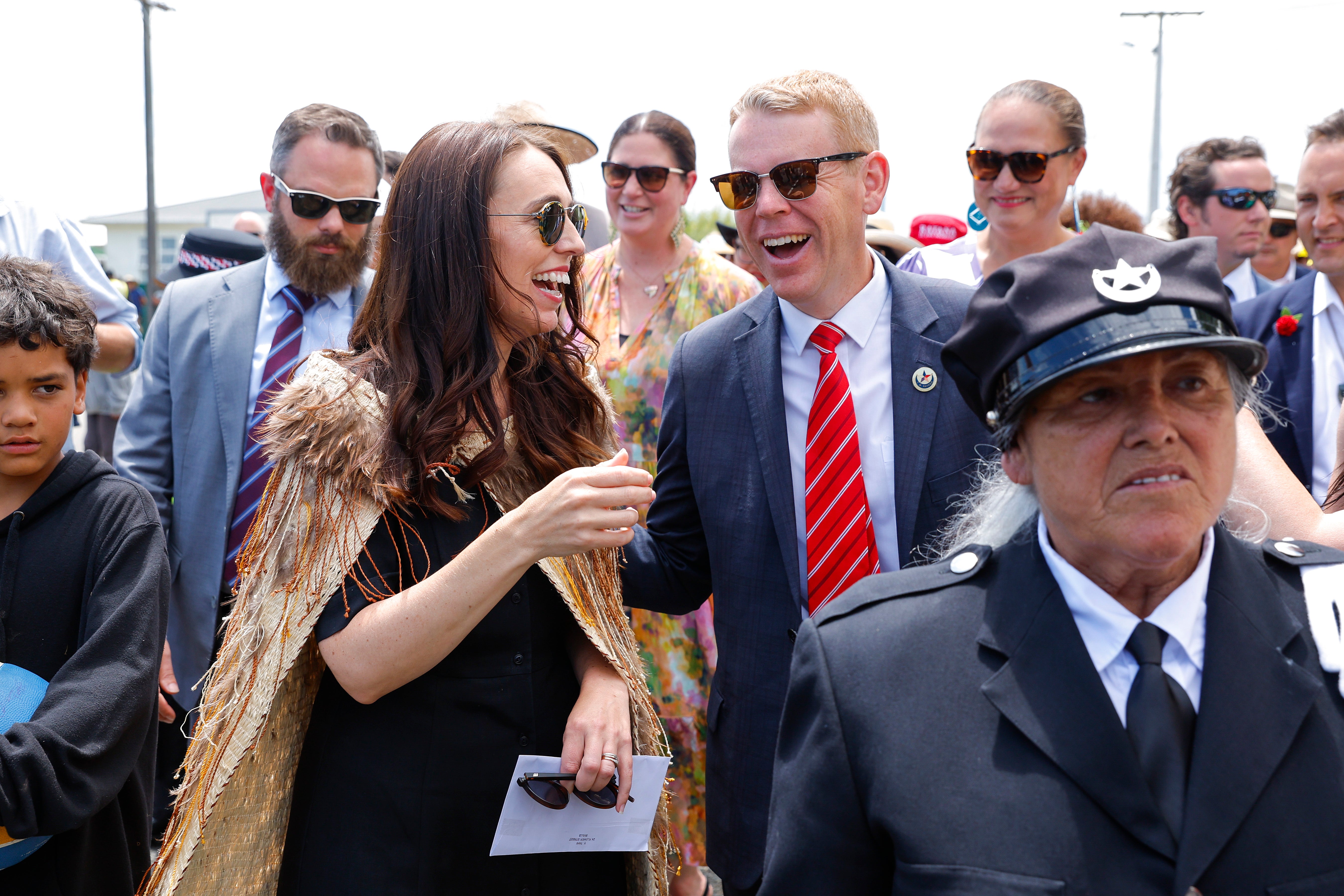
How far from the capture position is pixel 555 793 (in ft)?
7.02

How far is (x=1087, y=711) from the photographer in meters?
1.48

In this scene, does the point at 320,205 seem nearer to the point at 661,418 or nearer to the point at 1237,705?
the point at 661,418

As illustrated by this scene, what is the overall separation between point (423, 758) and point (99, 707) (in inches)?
31.5

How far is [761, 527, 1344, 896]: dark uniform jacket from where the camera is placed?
1395 mm

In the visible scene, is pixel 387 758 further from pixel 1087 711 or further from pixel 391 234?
pixel 1087 711

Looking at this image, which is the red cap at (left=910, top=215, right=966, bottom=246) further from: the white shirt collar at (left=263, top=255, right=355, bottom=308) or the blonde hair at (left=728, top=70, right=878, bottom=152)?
the blonde hair at (left=728, top=70, right=878, bottom=152)

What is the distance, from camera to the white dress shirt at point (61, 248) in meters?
3.84

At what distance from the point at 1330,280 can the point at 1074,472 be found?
2.53m

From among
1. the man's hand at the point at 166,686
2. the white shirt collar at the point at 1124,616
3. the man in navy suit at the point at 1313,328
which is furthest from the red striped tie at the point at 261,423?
the man in navy suit at the point at 1313,328

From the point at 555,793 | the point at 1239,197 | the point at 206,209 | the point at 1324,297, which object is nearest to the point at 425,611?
the point at 555,793

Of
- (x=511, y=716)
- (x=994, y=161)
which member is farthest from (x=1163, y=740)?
(x=994, y=161)

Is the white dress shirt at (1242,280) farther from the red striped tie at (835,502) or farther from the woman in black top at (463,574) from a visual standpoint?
the woman in black top at (463,574)

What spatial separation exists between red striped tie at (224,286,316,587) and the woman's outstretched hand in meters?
1.86

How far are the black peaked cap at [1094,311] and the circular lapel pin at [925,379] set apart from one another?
33.7 inches
